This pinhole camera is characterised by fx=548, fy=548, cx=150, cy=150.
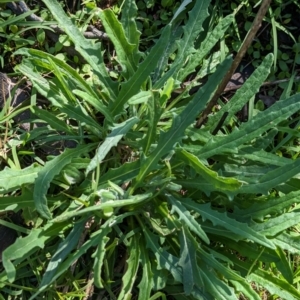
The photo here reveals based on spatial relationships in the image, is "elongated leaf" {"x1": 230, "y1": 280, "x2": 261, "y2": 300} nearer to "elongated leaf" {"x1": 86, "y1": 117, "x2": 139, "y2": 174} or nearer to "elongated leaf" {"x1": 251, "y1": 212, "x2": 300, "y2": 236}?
"elongated leaf" {"x1": 251, "y1": 212, "x2": 300, "y2": 236}

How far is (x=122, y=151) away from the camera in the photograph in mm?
2000

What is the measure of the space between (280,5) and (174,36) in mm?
571

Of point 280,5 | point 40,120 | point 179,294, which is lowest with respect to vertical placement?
point 179,294

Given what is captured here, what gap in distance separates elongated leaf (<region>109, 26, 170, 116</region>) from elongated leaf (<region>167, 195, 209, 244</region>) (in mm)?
372

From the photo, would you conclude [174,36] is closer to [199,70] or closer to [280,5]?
[199,70]

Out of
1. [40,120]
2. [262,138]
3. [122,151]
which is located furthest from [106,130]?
[262,138]

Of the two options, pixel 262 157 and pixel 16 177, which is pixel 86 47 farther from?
pixel 262 157

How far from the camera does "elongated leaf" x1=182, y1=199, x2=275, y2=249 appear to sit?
1735mm

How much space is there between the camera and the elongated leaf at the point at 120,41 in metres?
1.79

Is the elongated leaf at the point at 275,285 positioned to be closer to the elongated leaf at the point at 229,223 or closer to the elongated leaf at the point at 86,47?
the elongated leaf at the point at 229,223

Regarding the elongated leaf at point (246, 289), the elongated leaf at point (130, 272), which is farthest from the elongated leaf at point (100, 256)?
the elongated leaf at point (246, 289)

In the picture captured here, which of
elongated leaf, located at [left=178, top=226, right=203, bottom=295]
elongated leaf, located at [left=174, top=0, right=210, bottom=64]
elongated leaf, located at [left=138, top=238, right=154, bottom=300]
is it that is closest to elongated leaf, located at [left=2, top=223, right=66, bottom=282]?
elongated leaf, located at [left=138, top=238, right=154, bottom=300]

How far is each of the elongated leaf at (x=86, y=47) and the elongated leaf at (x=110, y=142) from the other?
0.20 m

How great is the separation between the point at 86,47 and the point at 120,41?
0.44 feet
